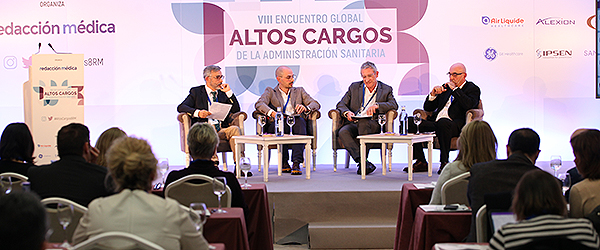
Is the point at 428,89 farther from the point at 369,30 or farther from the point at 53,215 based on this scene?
the point at 53,215

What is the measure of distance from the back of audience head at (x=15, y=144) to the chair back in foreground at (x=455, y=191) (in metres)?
2.37

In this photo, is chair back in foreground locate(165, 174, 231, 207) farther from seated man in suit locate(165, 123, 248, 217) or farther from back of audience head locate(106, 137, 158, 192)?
back of audience head locate(106, 137, 158, 192)

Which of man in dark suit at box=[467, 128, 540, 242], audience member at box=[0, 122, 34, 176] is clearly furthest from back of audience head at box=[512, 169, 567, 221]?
audience member at box=[0, 122, 34, 176]

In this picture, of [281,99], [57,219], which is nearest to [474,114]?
[281,99]

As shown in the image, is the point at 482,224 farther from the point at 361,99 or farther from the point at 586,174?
the point at 361,99

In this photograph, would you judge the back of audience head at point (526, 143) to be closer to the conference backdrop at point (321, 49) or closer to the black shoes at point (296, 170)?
the black shoes at point (296, 170)

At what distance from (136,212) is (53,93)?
4.62 meters

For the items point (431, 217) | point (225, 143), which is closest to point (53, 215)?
point (431, 217)

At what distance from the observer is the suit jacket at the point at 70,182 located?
212 centimetres

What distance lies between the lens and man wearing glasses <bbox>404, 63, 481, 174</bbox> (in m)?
5.31

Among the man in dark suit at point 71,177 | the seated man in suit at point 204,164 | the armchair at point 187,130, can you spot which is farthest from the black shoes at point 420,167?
the man in dark suit at point 71,177

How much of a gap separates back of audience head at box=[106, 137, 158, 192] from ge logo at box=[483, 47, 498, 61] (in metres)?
6.18

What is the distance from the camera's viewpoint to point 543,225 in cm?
136

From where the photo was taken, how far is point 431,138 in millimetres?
5070
